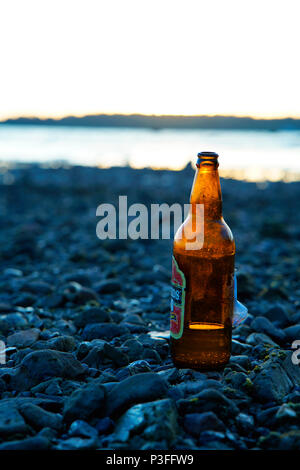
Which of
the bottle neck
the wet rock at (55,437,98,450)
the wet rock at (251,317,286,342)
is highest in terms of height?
the bottle neck

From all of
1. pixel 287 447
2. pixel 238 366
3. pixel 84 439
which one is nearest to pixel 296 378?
pixel 238 366

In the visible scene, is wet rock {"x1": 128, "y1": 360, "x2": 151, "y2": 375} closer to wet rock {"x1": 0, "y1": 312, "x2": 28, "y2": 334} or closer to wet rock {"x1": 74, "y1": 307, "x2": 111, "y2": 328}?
wet rock {"x1": 74, "y1": 307, "x2": 111, "y2": 328}

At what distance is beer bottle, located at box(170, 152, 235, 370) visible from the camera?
2.29 m

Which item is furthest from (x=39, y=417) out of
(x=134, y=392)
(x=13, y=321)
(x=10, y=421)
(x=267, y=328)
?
(x=267, y=328)

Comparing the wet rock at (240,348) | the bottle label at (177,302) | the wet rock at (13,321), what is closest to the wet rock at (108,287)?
the wet rock at (13,321)

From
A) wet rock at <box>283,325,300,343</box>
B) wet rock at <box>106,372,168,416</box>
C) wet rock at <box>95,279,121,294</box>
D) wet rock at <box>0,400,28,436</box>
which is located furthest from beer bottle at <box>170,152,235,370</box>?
wet rock at <box>95,279,121,294</box>

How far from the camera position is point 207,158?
2.33m

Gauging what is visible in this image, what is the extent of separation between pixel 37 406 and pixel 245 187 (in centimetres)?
1184

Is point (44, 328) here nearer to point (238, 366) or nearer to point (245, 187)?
point (238, 366)

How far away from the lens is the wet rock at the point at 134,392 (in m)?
1.92

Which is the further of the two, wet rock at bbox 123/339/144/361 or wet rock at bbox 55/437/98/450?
wet rock at bbox 123/339/144/361

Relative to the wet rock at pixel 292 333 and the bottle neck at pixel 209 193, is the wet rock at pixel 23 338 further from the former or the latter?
the wet rock at pixel 292 333

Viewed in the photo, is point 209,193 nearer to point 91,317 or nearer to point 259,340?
point 259,340

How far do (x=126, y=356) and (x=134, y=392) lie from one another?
57cm
